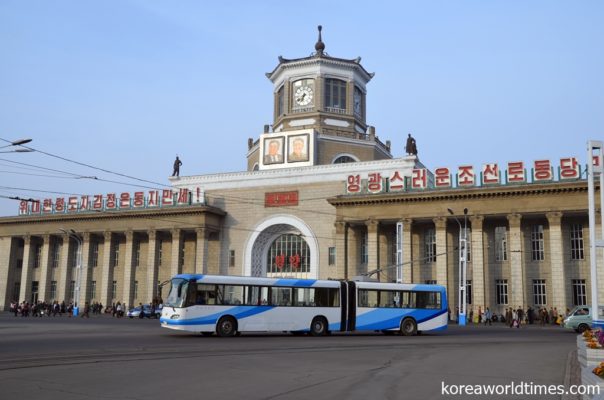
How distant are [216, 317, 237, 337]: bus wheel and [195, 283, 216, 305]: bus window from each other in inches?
34.7

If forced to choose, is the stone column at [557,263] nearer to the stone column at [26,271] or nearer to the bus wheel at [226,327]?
the bus wheel at [226,327]

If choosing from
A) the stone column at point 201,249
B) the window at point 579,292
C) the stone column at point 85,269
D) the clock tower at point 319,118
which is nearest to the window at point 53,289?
the stone column at point 85,269

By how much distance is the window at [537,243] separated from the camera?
44438mm

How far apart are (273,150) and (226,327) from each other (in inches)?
1269

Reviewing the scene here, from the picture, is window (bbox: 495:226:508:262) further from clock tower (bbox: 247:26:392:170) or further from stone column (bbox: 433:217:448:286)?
clock tower (bbox: 247:26:392:170)

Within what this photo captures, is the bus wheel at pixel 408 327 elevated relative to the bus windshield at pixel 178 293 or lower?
lower

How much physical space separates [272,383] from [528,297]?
36887 mm

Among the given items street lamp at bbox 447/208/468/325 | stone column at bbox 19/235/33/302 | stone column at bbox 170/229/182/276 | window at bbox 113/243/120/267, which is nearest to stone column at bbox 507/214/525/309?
street lamp at bbox 447/208/468/325

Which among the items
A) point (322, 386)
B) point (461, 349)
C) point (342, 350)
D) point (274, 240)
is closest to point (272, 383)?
point (322, 386)

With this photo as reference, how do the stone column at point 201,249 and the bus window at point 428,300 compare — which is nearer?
the bus window at point 428,300

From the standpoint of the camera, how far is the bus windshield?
24.3 meters

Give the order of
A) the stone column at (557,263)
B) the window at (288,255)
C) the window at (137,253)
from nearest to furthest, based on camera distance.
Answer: the stone column at (557,263), the window at (288,255), the window at (137,253)

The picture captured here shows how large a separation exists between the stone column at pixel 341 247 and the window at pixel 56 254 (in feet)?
101


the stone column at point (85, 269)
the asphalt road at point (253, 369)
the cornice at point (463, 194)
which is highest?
the cornice at point (463, 194)
